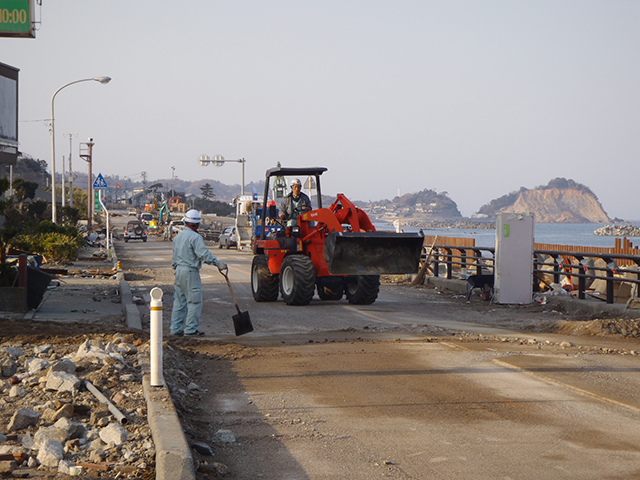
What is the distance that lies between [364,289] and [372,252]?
1.40m

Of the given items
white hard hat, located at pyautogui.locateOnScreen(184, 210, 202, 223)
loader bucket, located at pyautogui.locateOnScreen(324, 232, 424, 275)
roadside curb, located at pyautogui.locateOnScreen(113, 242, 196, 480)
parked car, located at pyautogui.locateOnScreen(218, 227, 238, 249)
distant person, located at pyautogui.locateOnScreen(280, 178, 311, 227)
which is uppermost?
distant person, located at pyautogui.locateOnScreen(280, 178, 311, 227)

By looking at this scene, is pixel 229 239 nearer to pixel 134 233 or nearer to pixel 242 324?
pixel 134 233

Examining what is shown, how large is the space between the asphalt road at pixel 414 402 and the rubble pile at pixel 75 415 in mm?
608

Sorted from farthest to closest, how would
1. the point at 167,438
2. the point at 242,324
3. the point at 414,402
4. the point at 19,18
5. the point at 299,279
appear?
the point at 299,279 → the point at 19,18 → the point at 242,324 → the point at 414,402 → the point at 167,438

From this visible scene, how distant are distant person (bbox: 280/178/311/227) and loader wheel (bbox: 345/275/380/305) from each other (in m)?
1.87

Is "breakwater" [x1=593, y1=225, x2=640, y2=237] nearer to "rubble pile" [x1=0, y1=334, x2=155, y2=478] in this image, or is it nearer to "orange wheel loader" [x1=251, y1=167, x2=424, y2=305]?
"orange wheel loader" [x1=251, y1=167, x2=424, y2=305]

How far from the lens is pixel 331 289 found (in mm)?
17453

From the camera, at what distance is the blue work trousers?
11586 mm

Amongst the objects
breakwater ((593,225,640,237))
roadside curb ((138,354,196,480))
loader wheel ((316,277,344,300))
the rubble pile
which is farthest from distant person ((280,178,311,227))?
breakwater ((593,225,640,237))

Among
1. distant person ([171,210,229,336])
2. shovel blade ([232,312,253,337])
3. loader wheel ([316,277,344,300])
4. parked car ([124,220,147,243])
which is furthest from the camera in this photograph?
parked car ([124,220,147,243])

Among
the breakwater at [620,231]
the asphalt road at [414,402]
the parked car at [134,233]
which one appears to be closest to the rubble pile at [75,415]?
the asphalt road at [414,402]

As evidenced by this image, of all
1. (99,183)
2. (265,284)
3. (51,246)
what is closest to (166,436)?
(265,284)

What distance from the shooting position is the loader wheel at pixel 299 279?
1562 centimetres

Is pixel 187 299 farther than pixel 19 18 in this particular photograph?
No
